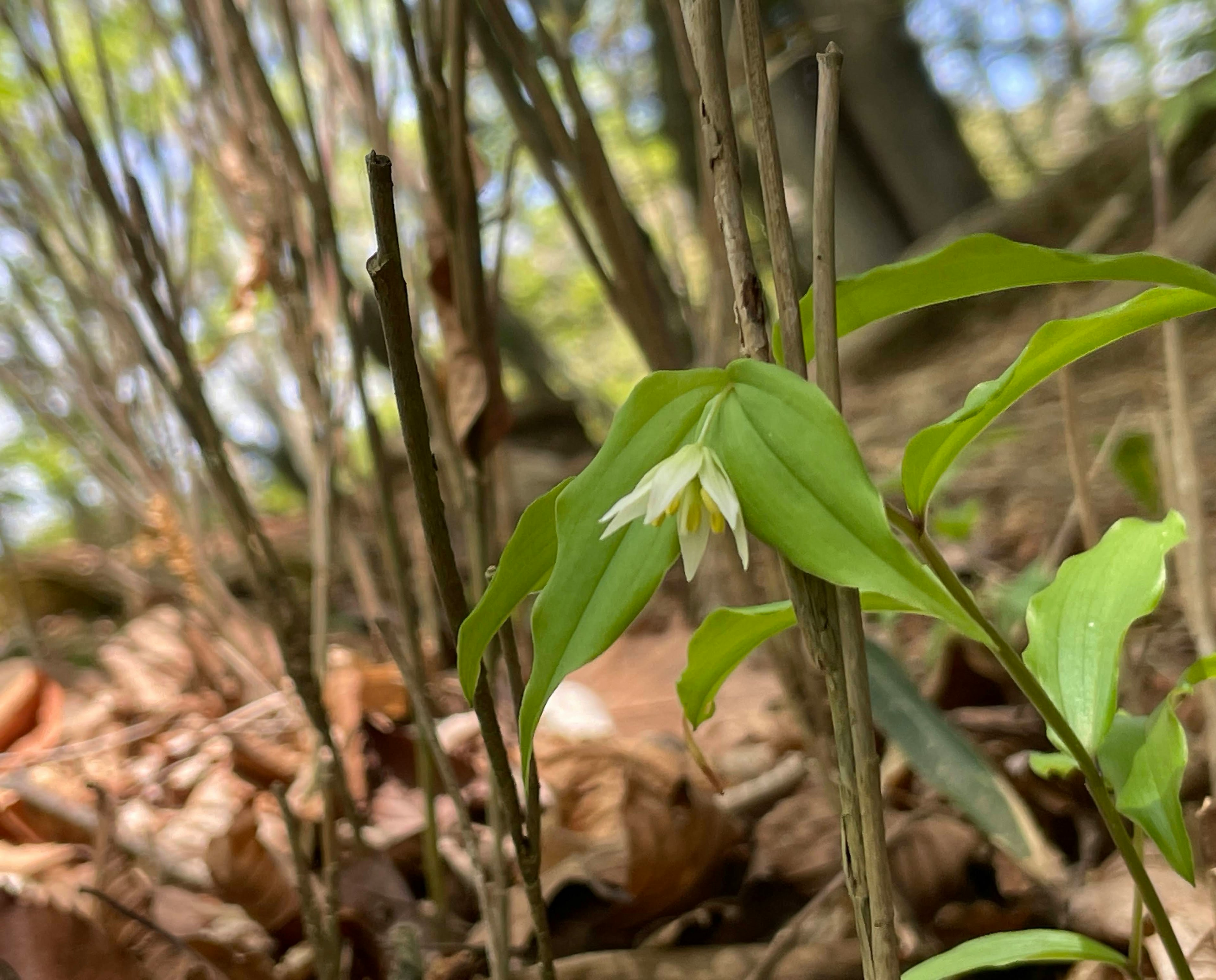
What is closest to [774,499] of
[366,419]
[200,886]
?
[366,419]

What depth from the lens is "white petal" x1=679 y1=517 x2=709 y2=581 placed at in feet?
1.06

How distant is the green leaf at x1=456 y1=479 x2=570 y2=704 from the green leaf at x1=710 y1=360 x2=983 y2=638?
7cm

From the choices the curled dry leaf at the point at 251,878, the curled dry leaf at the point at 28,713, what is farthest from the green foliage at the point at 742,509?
the curled dry leaf at the point at 28,713

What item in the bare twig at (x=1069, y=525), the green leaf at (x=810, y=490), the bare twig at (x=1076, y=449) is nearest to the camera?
the green leaf at (x=810, y=490)

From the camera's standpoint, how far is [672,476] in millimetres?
305

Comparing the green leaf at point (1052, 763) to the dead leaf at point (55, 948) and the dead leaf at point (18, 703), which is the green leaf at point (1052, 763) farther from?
the dead leaf at point (18, 703)

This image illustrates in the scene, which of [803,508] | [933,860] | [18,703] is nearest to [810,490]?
[803,508]

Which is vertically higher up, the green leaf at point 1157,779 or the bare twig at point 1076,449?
the bare twig at point 1076,449

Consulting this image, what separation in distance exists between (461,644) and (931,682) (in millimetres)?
722

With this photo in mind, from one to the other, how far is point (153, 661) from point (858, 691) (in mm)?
1347

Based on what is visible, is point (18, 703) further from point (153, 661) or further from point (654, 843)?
point (654, 843)

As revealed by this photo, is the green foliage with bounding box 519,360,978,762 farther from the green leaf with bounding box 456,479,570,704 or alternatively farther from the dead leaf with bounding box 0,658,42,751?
the dead leaf with bounding box 0,658,42,751

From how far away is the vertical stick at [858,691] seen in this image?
31cm

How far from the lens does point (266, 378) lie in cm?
145
